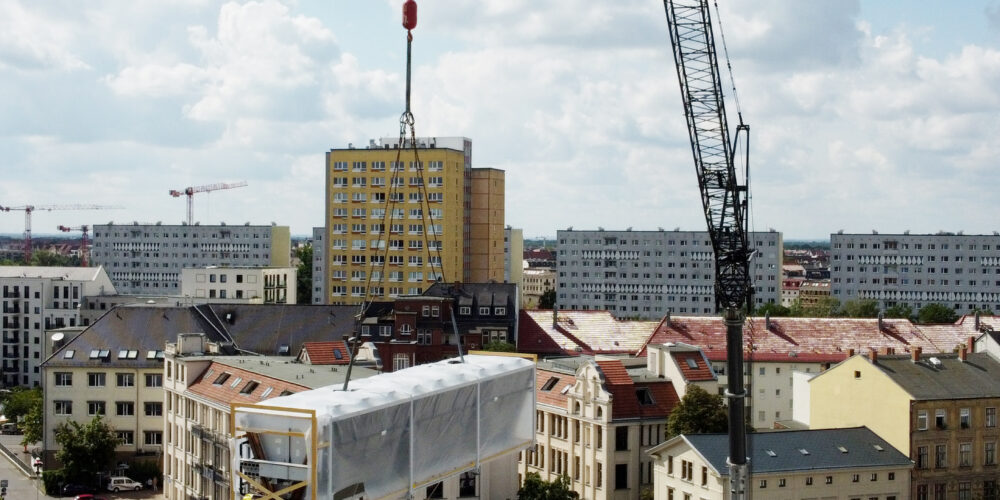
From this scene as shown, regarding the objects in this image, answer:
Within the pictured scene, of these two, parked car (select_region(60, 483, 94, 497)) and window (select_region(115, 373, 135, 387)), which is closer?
parked car (select_region(60, 483, 94, 497))

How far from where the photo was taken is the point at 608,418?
7600cm

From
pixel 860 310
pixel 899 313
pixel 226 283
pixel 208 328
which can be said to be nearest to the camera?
pixel 208 328

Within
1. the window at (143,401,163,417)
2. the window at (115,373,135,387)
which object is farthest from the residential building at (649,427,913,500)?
the window at (115,373,135,387)

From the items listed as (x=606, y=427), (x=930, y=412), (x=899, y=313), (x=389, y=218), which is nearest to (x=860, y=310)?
(x=899, y=313)

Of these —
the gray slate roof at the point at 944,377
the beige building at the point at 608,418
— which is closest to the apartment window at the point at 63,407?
the beige building at the point at 608,418

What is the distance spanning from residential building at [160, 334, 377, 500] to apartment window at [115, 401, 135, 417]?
278 inches

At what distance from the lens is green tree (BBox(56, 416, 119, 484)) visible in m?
86.9

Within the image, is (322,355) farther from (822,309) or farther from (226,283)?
(822,309)

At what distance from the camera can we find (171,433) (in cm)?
8350

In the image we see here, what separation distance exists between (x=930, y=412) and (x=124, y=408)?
5403 cm

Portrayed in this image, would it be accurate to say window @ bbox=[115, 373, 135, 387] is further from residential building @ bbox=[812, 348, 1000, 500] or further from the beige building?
residential building @ bbox=[812, 348, 1000, 500]

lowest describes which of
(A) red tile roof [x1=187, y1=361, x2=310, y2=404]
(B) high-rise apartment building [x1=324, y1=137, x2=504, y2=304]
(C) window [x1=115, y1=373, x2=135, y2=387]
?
(C) window [x1=115, y1=373, x2=135, y2=387]

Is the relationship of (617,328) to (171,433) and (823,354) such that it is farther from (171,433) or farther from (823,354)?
(171,433)

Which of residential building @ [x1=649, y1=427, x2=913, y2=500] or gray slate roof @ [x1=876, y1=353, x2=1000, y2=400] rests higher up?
gray slate roof @ [x1=876, y1=353, x2=1000, y2=400]
